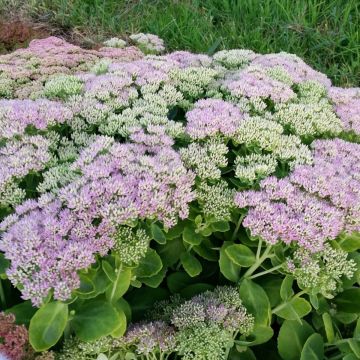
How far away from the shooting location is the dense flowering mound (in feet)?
4.93

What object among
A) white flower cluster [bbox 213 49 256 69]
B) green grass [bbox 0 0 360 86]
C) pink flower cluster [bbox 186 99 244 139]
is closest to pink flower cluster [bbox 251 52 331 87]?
white flower cluster [bbox 213 49 256 69]

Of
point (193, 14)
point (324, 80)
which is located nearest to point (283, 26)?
point (193, 14)

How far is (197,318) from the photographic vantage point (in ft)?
5.43

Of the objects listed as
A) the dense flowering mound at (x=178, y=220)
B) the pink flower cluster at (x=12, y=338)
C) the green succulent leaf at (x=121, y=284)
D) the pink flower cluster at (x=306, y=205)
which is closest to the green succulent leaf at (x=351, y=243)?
the dense flowering mound at (x=178, y=220)

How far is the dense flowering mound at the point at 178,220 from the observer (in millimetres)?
1504

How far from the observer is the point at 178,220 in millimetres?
1828

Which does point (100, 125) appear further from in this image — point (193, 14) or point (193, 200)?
point (193, 14)

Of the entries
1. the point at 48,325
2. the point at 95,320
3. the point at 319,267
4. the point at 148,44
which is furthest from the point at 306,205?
the point at 148,44

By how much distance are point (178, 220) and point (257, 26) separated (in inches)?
117

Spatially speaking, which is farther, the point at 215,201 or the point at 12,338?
the point at 215,201

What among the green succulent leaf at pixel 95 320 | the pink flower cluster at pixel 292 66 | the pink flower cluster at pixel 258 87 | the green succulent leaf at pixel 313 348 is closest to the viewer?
the green succulent leaf at pixel 95 320

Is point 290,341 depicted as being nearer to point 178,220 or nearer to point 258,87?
point 178,220

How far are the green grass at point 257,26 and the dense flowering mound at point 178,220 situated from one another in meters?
2.00

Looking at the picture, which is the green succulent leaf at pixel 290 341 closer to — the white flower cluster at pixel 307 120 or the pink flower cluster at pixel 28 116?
the white flower cluster at pixel 307 120
